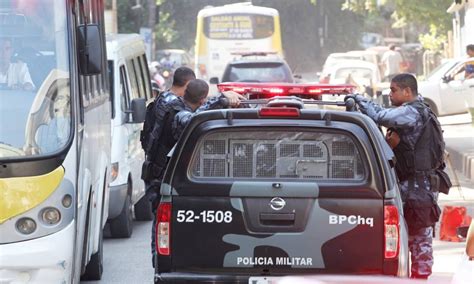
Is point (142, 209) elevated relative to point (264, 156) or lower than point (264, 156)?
lower

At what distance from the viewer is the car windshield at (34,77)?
7926mm

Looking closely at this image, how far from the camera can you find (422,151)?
888cm

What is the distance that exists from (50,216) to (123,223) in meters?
5.27

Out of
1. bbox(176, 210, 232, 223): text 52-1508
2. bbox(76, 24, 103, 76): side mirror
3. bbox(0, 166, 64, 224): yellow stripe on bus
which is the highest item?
bbox(76, 24, 103, 76): side mirror

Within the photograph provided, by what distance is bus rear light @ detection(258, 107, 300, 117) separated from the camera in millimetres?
7242

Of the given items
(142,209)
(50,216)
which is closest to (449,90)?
(142,209)

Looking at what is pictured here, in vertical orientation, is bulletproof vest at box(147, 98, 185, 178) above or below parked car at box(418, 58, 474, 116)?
above

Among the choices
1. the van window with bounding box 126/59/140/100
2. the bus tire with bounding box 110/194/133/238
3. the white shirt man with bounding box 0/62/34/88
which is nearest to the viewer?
the white shirt man with bounding box 0/62/34/88

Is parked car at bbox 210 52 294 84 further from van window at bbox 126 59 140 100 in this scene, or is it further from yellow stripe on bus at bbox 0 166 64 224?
yellow stripe on bus at bbox 0 166 64 224

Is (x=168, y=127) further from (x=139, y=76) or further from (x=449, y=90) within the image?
(x=449, y=90)

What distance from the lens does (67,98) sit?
26.9ft

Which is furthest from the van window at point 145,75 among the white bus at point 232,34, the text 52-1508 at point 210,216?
the white bus at point 232,34

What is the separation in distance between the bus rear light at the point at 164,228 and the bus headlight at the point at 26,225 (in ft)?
3.28

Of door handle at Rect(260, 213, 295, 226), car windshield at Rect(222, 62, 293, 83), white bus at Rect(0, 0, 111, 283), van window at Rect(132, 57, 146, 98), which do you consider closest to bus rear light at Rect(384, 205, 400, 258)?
door handle at Rect(260, 213, 295, 226)
